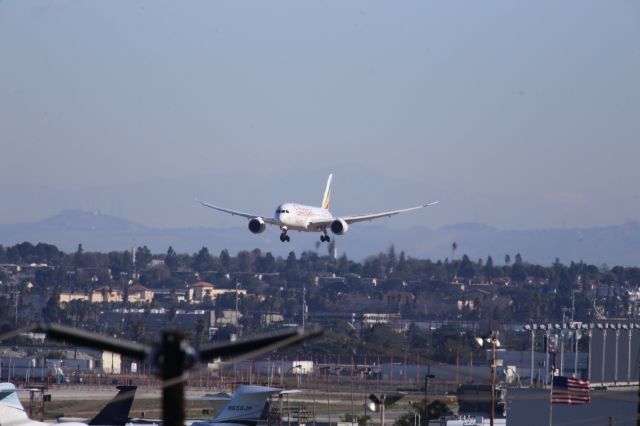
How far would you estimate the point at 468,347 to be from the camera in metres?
165

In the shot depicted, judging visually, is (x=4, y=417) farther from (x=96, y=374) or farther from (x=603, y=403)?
(x=96, y=374)

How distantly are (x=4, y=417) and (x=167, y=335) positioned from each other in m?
35.7

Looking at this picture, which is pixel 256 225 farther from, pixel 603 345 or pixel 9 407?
pixel 9 407

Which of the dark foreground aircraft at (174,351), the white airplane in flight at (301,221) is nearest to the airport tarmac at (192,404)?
the white airplane in flight at (301,221)

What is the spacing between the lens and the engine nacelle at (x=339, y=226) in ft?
343

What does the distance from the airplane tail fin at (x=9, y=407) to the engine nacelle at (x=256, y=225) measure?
49781 millimetres

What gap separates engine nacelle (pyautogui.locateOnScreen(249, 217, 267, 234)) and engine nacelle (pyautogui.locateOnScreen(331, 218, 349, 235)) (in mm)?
5235

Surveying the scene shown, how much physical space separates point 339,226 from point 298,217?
148 inches

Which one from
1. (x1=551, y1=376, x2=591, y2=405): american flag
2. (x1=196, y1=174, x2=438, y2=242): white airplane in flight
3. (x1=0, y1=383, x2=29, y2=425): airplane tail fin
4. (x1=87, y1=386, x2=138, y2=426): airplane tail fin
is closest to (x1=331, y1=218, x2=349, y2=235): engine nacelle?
(x1=196, y1=174, x2=438, y2=242): white airplane in flight

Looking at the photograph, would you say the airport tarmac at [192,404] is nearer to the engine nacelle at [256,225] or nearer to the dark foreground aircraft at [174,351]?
the engine nacelle at [256,225]

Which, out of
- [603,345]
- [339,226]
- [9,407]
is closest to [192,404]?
[339,226]

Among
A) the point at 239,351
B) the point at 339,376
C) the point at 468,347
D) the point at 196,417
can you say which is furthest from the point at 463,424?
the point at 468,347

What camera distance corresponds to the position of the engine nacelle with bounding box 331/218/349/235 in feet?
343

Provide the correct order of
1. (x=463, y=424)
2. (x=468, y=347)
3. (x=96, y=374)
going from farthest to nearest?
1. (x=468, y=347)
2. (x=96, y=374)
3. (x=463, y=424)
